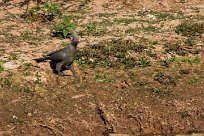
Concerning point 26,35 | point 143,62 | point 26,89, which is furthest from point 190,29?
point 26,89

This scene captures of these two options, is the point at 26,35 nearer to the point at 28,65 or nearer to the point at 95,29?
the point at 95,29

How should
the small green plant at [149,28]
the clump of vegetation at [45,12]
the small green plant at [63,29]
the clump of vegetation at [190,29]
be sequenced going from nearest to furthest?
the small green plant at [63,29], the clump of vegetation at [190,29], the small green plant at [149,28], the clump of vegetation at [45,12]

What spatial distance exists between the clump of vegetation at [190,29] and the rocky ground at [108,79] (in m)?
0.04

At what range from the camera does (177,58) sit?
1262 cm

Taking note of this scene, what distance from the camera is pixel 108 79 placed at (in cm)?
1127

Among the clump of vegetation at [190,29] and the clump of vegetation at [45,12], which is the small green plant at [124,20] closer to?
the clump of vegetation at [190,29]

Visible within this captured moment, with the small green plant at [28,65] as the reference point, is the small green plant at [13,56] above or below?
below

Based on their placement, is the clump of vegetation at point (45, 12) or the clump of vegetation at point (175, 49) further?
the clump of vegetation at point (45, 12)

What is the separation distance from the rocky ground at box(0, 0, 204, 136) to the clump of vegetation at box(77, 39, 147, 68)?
0.03m

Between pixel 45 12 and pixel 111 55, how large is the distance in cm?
511

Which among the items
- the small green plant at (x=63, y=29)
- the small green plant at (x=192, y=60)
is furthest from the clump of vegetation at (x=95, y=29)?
the small green plant at (x=192, y=60)

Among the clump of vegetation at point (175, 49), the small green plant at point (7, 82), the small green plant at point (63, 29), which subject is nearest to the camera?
the small green plant at point (7, 82)

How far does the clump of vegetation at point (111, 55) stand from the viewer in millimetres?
12086

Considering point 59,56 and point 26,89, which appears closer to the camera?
point 26,89
